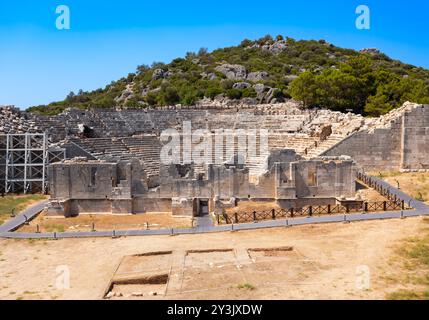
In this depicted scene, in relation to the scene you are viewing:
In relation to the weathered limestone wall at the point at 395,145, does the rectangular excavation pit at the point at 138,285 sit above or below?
below

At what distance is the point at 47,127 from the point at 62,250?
70.7 feet

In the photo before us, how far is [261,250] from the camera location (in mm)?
17812

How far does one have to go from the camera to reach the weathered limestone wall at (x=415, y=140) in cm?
3203

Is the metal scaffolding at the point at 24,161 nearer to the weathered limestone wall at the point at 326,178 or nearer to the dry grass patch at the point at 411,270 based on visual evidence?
the weathered limestone wall at the point at 326,178

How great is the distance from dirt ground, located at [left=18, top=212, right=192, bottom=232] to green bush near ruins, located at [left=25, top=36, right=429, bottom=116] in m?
27.8

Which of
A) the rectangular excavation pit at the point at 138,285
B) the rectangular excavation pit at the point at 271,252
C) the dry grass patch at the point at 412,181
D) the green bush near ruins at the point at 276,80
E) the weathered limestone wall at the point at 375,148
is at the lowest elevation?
the rectangular excavation pit at the point at 138,285

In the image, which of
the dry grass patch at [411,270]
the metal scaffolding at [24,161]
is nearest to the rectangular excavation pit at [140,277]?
the dry grass patch at [411,270]

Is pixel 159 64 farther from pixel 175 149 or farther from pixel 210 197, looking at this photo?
pixel 210 197

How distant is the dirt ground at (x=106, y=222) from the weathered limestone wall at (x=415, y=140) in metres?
17.4

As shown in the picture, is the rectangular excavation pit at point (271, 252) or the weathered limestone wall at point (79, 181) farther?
the weathered limestone wall at point (79, 181)

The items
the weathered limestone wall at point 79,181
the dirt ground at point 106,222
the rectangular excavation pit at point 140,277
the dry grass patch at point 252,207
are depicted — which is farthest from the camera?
the weathered limestone wall at point 79,181

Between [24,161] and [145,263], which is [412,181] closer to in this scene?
[145,263]

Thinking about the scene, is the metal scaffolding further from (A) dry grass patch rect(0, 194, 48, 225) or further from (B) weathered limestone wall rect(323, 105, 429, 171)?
(B) weathered limestone wall rect(323, 105, 429, 171)
